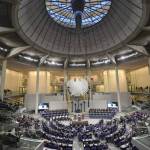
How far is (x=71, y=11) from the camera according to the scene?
3309cm

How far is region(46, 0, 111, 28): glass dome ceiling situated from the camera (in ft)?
99.5

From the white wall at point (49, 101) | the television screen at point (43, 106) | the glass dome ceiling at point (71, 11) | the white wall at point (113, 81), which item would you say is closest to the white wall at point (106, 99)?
the white wall at point (113, 81)

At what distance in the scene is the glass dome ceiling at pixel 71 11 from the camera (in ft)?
99.5

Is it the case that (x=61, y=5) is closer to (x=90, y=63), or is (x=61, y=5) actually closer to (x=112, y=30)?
(x=112, y=30)

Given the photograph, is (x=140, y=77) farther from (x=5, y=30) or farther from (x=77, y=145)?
(x=5, y=30)

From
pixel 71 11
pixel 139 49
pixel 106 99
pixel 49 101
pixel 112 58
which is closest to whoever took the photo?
pixel 139 49

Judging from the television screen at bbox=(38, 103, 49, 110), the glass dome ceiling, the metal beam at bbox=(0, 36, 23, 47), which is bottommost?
the television screen at bbox=(38, 103, 49, 110)

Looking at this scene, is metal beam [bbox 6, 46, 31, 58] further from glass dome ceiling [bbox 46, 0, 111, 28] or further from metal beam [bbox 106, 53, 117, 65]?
metal beam [bbox 106, 53, 117, 65]

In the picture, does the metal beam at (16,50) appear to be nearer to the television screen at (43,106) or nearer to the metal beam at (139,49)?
the television screen at (43,106)

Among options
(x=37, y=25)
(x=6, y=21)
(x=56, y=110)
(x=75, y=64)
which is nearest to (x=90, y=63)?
(x=75, y=64)

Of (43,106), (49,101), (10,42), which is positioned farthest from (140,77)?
(10,42)

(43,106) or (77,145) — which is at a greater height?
(43,106)

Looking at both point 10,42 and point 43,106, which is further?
point 43,106

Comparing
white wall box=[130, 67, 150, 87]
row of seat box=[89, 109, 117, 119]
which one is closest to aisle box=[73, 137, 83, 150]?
row of seat box=[89, 109, 117, 119]
